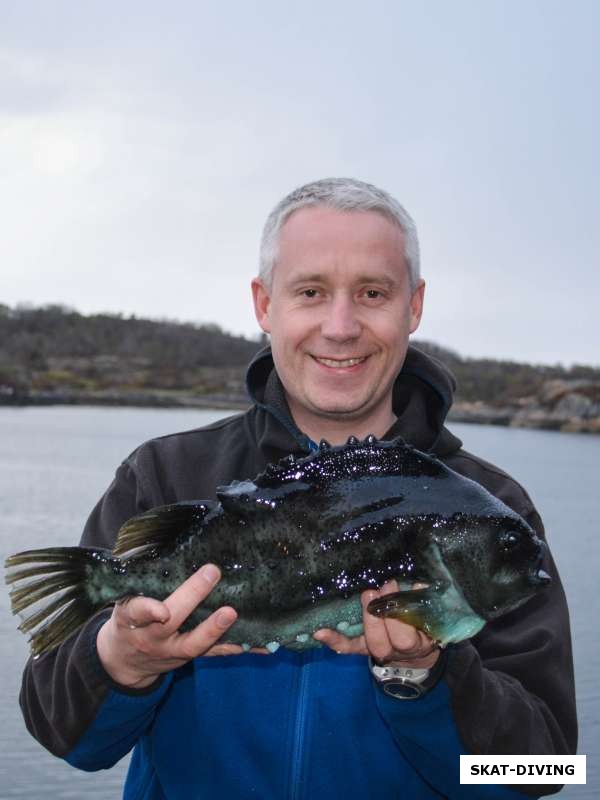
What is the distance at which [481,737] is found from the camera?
3.82m

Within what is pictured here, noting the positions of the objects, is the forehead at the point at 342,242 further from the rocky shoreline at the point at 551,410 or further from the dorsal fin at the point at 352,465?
the rocky shoreline at the point at 551,410

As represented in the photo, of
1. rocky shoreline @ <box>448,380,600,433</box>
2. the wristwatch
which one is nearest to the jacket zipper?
the wristwatch

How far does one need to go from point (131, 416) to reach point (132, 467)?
8156cm

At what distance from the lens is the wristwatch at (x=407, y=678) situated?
3705mm

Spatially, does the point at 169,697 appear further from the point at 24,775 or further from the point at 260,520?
the point at 24,775

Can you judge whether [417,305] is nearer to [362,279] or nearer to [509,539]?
[362,279]

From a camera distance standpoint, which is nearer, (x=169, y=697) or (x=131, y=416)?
(x=169, y=697)

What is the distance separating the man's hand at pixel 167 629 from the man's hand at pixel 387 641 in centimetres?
39

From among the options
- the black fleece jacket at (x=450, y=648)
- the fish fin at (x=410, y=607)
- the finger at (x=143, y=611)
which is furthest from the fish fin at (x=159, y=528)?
the fish fin at (x=410, y=607)

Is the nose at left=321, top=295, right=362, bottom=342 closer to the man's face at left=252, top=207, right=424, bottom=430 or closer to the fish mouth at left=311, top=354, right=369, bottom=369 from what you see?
the man's face at left=252, top=207, right=424, bottom=430

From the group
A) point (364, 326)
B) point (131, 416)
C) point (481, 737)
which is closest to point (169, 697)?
point (481, 737)

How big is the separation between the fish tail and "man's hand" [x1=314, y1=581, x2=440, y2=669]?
884 mm

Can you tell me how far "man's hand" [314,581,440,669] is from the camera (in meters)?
3.48

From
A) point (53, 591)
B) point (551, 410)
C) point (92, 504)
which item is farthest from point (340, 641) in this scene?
point (551, 410)
